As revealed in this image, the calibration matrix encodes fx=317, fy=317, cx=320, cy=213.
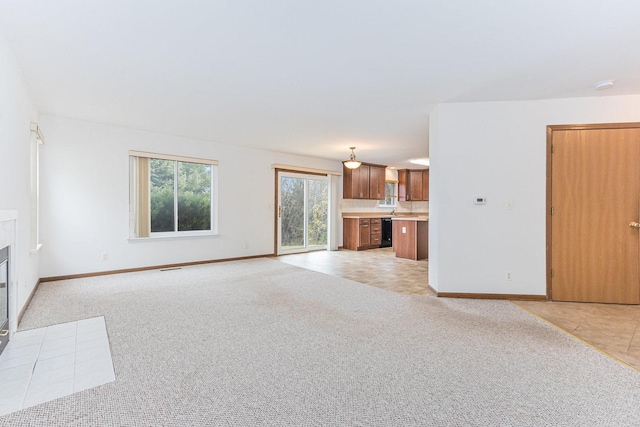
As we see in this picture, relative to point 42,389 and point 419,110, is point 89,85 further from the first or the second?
point 419,110

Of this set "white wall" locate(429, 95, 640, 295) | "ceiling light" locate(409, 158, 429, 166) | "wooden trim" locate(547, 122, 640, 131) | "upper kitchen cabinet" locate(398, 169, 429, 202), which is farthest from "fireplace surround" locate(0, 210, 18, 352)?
"upper kitchen cabinet" locate(398, 169, 429, 202)

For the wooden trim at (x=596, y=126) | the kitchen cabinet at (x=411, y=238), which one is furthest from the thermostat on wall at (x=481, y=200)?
the kitchen cabinet at (x=411, y=238)

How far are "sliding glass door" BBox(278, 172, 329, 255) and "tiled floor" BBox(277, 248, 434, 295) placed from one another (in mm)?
379

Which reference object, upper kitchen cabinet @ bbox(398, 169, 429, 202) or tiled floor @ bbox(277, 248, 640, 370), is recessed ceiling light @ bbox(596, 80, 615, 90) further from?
upper kitchen cabinet @ bbox(398, 169, 429, 202)

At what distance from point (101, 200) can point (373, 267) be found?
4.57 m

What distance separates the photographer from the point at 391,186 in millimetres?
10094

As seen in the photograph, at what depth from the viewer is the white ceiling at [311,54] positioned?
2.05 meters

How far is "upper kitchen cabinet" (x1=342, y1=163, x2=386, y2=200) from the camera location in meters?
8.38

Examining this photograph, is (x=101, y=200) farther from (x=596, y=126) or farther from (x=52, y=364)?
(x=596, y=126)

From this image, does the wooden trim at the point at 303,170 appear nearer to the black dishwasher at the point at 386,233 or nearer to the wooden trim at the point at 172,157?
the wooden trim at the point at 172,157

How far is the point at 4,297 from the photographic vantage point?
95.7 inches

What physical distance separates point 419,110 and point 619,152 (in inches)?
87.6

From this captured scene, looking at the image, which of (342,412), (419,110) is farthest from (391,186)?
(342,412)

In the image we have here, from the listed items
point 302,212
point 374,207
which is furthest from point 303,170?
point 374,207
